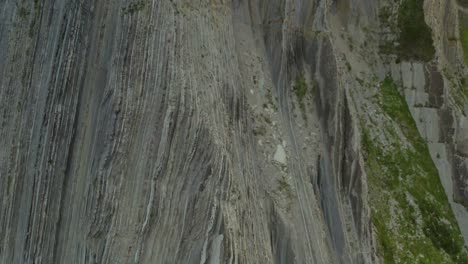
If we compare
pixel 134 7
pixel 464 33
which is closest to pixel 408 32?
pixel 464 33

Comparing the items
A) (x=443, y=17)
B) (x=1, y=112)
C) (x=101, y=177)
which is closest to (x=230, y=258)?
(x=101, y=177)

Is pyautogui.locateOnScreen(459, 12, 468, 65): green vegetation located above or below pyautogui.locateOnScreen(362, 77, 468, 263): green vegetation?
above

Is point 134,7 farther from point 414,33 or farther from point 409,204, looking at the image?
point 414,33

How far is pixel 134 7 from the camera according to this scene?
16734 millimetres

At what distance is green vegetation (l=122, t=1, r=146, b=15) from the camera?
16688mm

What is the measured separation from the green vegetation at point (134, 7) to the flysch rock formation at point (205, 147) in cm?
8

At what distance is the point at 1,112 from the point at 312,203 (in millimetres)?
12416

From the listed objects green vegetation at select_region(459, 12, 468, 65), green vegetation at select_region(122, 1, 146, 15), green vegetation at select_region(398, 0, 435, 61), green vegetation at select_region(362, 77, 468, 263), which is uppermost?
green vegetation at select_region(459, 12, 468, 65)

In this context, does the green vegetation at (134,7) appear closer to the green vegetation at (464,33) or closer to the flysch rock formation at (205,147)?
the flysch rock formation at (205,147)

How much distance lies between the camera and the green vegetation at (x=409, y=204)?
73.3ft

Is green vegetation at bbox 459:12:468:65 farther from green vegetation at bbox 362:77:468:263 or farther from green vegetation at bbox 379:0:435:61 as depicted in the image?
green vegetation at bbox 362:77:468:263

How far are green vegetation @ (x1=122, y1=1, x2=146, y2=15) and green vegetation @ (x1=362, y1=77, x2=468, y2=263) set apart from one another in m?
12.7

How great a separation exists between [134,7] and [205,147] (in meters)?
5.26

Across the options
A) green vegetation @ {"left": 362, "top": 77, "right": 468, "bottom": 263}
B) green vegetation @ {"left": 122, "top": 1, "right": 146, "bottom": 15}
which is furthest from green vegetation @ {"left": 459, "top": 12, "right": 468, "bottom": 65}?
green vegetation @ {"left": 122, "top": 1, "right": 146, "bottom": 15}
